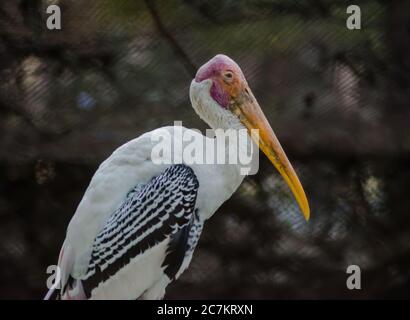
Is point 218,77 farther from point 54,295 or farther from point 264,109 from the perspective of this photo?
point 264,109

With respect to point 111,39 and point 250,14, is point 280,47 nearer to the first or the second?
point 250,14

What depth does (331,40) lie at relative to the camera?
3.07m

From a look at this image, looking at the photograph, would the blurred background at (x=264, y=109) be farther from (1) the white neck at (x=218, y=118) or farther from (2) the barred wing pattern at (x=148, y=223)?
(2) the barred wing pattern at (x=148, y=223)

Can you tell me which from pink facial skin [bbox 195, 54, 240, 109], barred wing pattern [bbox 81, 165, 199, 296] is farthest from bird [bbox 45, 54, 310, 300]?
pink facial skin [bbox 195, 54, 240, 109]

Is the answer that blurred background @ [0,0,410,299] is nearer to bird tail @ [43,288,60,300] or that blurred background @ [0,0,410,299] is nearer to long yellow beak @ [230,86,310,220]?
long yellow beak @ [230,86,310,220]

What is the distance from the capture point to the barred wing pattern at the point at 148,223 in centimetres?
210

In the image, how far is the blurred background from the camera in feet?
10.0

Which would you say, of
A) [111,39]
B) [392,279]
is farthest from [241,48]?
[392,279]

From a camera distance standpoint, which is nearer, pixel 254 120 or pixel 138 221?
pixel 138 221

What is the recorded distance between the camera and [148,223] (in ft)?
6.94

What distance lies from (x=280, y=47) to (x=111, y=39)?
1.73 feet

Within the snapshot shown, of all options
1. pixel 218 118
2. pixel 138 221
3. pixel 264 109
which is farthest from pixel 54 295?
pixel 264 109

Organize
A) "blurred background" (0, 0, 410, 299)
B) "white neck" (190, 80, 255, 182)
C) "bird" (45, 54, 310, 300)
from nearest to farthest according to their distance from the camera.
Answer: "bird" (45, 54, 310, 300) → "white neck" (190, 80, 255, 182) → "blurred background" (0, 0, 410, 299)

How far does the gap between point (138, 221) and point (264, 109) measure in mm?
1075
